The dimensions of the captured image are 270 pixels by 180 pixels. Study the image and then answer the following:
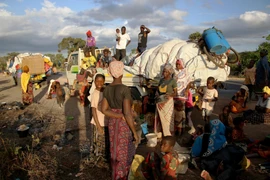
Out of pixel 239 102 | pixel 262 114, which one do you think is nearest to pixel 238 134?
pixel 262 114

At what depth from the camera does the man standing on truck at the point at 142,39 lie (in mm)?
8469

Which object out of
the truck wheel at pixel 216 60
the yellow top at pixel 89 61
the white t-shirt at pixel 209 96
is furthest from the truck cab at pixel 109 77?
the truck wheel at pixel 216 60

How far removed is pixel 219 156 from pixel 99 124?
184 cm

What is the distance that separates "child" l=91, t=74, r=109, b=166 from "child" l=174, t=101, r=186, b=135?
196 centimetres

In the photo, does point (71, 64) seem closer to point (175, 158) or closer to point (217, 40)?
point (217, 40)

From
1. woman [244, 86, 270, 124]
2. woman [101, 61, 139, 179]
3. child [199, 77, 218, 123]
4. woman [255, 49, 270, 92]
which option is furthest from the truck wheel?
woman [101, 61, 139, 179]

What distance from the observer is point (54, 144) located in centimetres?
488

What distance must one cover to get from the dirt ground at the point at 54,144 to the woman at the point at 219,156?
0.22 metres

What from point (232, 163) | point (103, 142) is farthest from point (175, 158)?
point (103, 142)

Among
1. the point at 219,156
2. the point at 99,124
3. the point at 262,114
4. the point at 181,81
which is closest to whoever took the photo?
the point at 219,156

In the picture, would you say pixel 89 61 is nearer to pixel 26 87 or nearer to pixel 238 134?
pixel 26 87

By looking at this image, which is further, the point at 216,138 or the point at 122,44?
the point at 122,44

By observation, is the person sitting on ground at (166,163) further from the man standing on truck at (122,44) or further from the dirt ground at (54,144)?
the man standing on truck at (122,44)

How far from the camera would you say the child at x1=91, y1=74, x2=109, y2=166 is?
352cm
